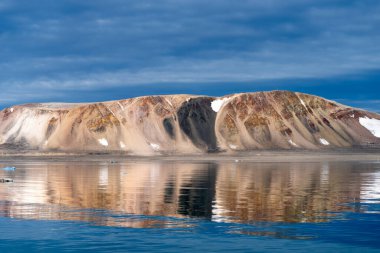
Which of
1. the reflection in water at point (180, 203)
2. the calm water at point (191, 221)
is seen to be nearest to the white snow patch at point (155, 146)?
the reflection in water at point (180, 203)

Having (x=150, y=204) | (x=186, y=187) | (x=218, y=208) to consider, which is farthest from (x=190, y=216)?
(x=186, y=187)

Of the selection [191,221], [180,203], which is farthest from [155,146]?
[191,221]

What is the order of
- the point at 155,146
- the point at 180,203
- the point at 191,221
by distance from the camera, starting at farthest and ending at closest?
1. the point at 155,146
2. the point at 180,203
3. the point at 191,221

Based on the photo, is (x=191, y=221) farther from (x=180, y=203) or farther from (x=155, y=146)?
(x=155, y=146)

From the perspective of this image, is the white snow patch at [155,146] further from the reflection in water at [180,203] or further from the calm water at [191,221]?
the calm water at [191,221]

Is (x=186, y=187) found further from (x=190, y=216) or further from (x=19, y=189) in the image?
(x=190, y=216)

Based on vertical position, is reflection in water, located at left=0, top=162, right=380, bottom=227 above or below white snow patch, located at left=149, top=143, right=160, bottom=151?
below

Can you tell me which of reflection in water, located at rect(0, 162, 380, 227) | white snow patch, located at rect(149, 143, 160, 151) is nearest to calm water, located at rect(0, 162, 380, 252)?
reflection in water, located at rect(0, 162, 380, 227)

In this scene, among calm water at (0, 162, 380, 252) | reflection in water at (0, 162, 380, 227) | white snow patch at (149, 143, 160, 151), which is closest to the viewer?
calm water at (0, 162, 380, 252)

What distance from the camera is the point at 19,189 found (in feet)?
144

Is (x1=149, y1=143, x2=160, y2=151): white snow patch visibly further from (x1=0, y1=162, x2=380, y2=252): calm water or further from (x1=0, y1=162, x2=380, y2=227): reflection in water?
(x1=0, y1=162, x2=380, y2=252): calm water

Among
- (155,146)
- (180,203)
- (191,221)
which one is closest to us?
(191,221)

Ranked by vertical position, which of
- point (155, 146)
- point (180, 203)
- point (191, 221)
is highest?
point (155, 146)

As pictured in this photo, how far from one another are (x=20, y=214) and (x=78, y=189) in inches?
651
